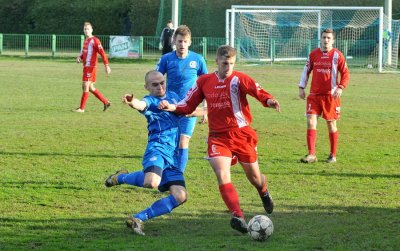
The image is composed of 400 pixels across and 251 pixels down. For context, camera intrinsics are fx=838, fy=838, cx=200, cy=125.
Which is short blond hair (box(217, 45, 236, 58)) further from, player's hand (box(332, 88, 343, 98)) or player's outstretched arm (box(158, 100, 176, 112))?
player's hand (box(332, 88, 343, 98))

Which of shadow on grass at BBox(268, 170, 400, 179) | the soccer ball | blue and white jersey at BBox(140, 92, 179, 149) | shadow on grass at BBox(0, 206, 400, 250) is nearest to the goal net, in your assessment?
shadow on grass at BBox(268, 170, 400, 179)

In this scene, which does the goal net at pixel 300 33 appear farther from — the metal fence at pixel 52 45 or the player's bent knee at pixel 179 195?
the player's bent knee at pixel 179 195

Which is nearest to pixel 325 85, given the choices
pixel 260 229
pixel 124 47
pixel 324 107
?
pixel 324 107

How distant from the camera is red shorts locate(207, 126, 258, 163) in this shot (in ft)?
26.3

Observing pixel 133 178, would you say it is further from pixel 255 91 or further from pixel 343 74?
pixel 343 74

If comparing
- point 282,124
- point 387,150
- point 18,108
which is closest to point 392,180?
point 387,150

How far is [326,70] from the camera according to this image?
41.2ft

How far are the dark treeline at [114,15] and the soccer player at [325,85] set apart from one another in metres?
39.0

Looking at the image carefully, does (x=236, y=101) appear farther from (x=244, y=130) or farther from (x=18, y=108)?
(x=18, y=108)

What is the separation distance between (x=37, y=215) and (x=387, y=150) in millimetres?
6890

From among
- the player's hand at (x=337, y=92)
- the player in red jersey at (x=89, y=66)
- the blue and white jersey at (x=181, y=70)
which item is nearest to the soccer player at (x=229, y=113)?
the blue and white jersey at (x=181, y=70)

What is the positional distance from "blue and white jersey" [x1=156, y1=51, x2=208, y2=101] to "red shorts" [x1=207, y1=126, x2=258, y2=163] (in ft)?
8.27

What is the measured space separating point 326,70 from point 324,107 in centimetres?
56

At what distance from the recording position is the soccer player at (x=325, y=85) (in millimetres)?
12445
